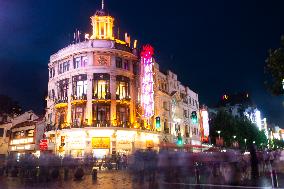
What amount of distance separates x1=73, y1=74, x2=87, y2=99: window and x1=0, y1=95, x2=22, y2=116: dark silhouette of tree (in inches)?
1107

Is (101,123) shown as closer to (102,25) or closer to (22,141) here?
(102,25)

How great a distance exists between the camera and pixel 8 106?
71.2 meters

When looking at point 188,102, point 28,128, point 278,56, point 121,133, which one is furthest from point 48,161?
point 188,102

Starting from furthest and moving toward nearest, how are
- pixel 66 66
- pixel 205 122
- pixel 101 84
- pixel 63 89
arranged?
pixel 205 122 < pixel 66 66 < pixel 63 89 < pixel 101 84

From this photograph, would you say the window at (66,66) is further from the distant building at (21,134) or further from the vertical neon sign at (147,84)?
the vertical neon sign at (147,84)

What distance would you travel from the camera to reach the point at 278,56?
15.0 m

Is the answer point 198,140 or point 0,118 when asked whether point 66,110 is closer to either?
point 0,118

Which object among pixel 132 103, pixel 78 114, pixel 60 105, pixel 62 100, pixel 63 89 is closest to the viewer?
pixel 78 114

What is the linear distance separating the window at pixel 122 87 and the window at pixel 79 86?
5003 mm

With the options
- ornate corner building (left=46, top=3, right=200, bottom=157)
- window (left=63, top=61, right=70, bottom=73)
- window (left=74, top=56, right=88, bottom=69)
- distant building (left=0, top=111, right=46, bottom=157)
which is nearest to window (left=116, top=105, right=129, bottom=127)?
ornate corner building (left=46, top=3, right=200, bottom=157)

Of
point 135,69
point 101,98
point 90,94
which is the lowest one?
point 101,98

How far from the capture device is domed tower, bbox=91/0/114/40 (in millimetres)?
52875

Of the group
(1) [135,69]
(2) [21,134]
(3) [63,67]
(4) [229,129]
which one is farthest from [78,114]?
(4) [229,129]

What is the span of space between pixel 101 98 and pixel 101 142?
254 inches
